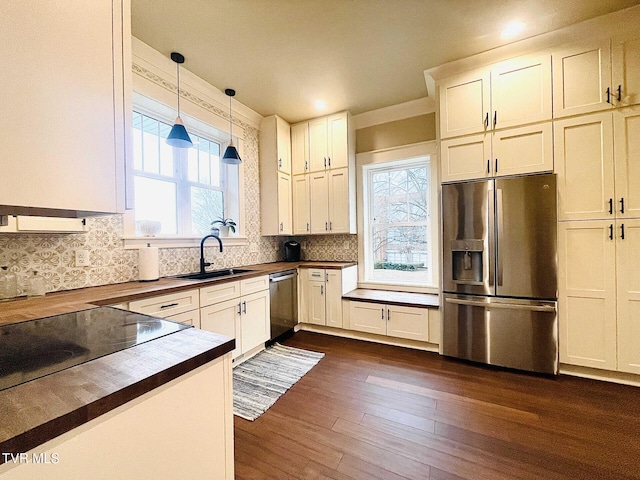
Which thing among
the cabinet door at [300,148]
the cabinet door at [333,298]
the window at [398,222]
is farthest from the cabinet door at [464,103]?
the cabinet door at [333,298]

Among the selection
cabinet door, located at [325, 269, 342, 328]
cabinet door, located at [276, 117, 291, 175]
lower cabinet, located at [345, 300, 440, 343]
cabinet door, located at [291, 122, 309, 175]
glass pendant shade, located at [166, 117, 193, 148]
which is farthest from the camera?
cabinet door, located at [291, 122, 309, 175]

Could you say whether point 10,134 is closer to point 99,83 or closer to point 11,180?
point 11,180

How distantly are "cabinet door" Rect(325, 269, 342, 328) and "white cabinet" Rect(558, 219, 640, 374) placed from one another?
2.06 metres

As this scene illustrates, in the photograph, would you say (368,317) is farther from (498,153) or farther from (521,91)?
(521,91)

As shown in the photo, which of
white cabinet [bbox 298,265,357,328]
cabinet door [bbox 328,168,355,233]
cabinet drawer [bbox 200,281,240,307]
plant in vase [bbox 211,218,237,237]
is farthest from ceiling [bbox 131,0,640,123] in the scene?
white cabinet [bbox 298,265,357,328]

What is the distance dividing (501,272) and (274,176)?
2762mm

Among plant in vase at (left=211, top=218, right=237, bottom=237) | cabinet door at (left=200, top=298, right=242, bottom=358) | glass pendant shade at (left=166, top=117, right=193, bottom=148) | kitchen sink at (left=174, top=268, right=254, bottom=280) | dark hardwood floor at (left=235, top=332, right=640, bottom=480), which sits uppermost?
glass pendant shade at (left=166, top=117, right=193, bottom=148)

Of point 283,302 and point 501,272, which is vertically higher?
point 501,272

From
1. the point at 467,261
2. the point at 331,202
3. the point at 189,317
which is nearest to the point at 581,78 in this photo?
→ the point at 467,261

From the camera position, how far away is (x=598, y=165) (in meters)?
2.14

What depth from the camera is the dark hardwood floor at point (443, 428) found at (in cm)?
141

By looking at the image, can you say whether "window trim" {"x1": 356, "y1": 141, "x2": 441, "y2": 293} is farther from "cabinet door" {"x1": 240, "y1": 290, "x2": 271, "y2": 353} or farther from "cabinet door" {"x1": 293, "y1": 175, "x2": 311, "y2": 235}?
"cabinet door" {"x1": 240, "y1": 290, "x2": 271, "y2": 353}

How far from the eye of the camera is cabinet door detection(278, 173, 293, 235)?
11.8 ft

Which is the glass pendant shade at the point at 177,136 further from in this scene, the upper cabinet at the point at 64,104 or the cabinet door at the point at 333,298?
the cabinet door at the point at 333,298
